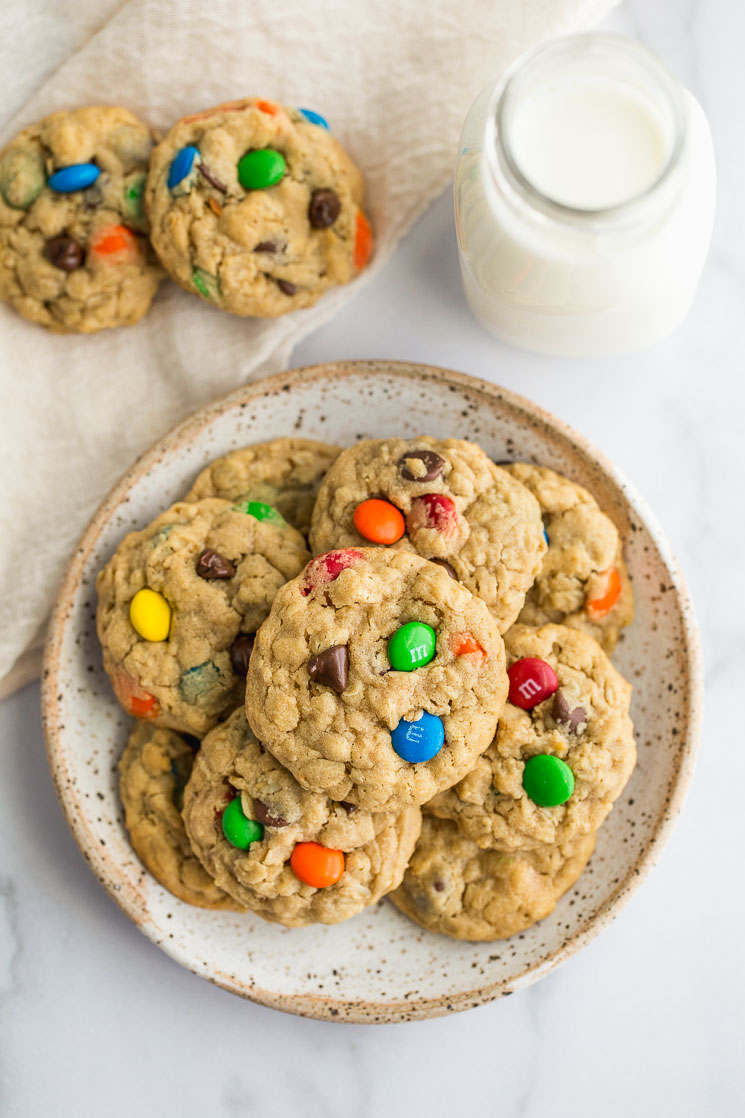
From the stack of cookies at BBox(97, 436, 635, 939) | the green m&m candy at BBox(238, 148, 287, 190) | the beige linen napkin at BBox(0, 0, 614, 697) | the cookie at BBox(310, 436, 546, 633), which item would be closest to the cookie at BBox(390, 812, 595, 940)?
the stack of cookies at BBox(97, 436, 635, 939)

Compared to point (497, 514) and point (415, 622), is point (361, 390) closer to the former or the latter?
point (497, 514)

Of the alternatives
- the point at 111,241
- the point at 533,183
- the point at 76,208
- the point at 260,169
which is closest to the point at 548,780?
the point at 533,183

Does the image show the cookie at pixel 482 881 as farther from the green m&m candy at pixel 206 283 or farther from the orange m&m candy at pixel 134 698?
the green m&m candy at pixel 206 283

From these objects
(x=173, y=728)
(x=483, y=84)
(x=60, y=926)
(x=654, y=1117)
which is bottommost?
(x=654, y=1117)

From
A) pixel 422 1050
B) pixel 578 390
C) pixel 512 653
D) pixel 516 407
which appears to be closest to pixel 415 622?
pixel 512 653

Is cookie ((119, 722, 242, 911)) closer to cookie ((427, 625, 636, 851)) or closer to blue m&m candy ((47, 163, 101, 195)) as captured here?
cookie ((427, 625, 636, 851))

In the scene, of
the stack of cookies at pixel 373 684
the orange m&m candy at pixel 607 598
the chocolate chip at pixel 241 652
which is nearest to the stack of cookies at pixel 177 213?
the stack of cookies at pixel 373 684

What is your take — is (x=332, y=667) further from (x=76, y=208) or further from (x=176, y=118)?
(x=176, y=118)

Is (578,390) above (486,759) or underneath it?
above
